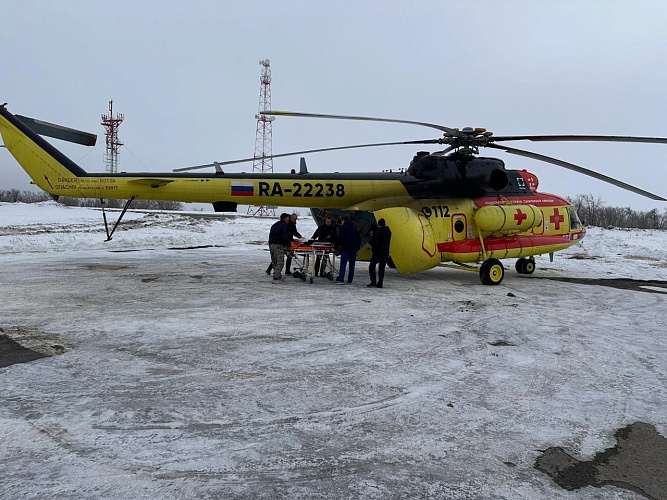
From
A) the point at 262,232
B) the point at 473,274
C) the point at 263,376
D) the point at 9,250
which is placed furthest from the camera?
the point at 262,232

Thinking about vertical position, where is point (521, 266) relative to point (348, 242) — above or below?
below

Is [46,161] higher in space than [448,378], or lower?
higher

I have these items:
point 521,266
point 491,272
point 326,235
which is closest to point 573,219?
point 521,266

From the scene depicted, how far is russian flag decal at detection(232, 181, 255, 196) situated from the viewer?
429 inches

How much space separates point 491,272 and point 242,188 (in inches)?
251

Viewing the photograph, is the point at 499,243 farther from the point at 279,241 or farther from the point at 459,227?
the point at 279,241

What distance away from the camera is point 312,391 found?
416cm

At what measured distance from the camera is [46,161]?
35.1 ft

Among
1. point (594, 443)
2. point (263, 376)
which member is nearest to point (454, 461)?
point (594, 443)

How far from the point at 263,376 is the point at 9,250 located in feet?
47.9

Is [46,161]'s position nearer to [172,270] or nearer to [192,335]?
[172,270]

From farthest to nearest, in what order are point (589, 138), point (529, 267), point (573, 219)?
point (529, 267)
point (573, 219)
point (589, 138)

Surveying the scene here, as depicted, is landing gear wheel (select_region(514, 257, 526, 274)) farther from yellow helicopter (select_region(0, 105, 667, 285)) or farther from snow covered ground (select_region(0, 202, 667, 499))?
snow covered ground (select_region(0, 202, 667, 499))

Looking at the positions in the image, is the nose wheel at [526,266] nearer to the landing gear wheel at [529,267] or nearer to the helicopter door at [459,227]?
the landing gear wheel at [529,267]
